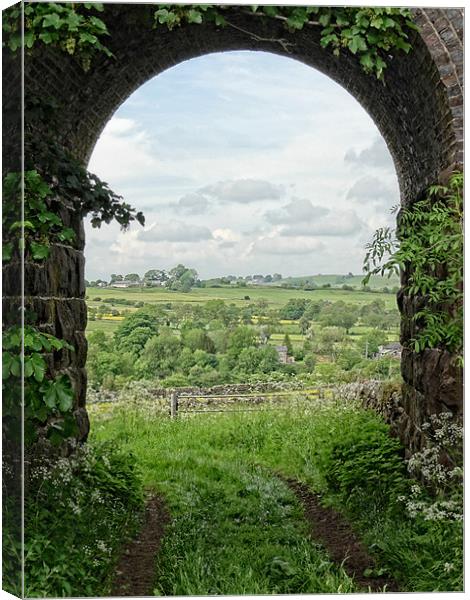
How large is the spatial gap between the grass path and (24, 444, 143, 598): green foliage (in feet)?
0.42

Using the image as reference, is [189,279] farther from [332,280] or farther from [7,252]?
[7,252]

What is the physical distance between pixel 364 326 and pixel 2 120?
2.02m

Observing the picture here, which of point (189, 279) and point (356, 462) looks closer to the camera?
point (189, 279)

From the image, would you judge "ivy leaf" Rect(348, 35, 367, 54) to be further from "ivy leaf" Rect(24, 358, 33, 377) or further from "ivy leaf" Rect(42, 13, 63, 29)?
"ivy leaf" Rect(24, 358, 33, 377)

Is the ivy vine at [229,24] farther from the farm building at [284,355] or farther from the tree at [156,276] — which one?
the farm building at [284,355]

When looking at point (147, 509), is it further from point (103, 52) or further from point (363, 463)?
point (103, 52)

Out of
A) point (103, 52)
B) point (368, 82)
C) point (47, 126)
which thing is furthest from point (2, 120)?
point (368, 82)

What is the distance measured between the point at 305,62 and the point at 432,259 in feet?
3.86

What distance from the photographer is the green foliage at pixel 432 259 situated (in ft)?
13.1

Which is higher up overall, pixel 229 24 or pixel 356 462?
pixel 229 24

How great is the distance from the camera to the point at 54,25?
12.3 feet

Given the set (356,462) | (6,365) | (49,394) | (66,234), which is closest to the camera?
(6,365)

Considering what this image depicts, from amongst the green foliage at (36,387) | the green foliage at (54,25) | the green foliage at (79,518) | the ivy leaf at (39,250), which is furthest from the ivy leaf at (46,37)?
the green foliage at (79,518)

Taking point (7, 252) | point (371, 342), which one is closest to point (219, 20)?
point (7, 252)
